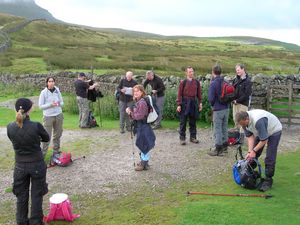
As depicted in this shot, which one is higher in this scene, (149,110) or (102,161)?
(149,110)

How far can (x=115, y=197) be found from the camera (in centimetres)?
902

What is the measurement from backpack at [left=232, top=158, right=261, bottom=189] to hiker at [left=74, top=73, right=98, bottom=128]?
828 cm

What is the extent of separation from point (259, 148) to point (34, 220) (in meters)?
4.63

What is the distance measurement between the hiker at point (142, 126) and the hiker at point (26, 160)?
3238 mm

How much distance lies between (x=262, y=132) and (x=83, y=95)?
905 cm

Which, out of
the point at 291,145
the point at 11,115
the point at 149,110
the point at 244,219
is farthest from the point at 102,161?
the point at 11,115

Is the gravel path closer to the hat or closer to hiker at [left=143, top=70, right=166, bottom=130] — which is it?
hiker at [left=143, top=70, right=166, bottom=130]

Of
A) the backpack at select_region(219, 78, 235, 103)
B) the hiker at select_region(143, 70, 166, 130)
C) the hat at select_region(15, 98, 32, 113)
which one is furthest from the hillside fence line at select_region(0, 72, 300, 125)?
the hat at select_region(15, 98, 32, 113)

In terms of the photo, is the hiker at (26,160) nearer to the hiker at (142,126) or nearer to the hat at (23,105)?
the hat at (23,105)

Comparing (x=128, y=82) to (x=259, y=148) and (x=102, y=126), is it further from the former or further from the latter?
(x=259, y=148)

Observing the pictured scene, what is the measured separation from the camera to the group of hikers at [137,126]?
24.0 feet

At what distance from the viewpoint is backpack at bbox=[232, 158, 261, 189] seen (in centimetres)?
916

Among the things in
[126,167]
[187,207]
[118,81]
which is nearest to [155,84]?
[126,167]

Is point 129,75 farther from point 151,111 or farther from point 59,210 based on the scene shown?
point 59,210
